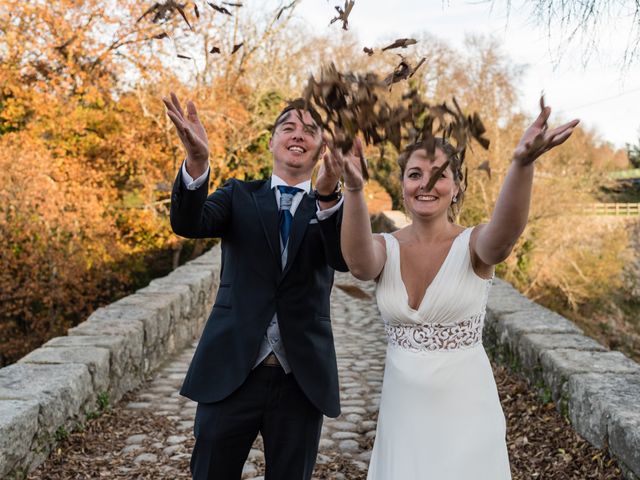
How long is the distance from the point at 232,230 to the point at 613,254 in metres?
22.4

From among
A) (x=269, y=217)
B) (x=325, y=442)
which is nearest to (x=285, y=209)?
(x=269, y=217)

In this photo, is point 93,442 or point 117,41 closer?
point 93,442

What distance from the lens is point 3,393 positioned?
3.52 meters

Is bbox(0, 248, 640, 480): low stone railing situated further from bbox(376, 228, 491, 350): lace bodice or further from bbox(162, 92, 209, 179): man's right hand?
bbox(162, 92, 209, 179): man's right hand

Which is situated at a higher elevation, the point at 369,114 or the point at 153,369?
the point at 369,114

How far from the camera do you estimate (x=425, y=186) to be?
2.17m

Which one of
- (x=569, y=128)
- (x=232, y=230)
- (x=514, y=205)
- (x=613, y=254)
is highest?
(x=569, y=128)

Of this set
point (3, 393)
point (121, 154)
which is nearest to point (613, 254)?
point (121, 154)

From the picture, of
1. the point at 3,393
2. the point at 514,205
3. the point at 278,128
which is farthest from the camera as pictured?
the point at 3,393

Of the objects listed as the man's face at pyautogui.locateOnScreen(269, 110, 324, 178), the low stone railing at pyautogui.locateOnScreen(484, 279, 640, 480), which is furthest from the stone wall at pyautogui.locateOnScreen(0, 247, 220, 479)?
the low stone railing at pyautogui.locateOnScreen(484, 279, 640, 480)

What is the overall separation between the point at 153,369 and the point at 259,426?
3.71 metres

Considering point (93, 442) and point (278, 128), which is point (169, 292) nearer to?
point (93, 442)

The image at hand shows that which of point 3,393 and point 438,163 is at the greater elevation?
point 438,163

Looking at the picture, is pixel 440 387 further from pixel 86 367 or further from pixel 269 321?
pixel 86 367
